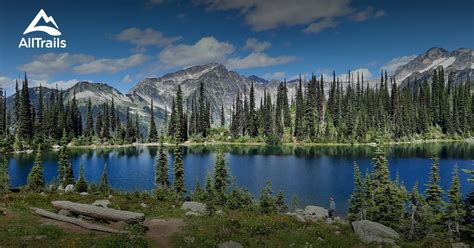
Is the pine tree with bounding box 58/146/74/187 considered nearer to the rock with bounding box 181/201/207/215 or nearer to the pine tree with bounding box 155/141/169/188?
the pine tree with bounding box 155/141/169/188

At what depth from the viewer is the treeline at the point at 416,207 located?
3650 cm

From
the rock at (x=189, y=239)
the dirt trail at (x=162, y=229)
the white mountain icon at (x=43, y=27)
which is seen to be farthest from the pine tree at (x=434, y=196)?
the white mountain icon at (x=43, y=27)

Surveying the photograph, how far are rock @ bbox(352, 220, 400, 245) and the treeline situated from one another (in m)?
6.45

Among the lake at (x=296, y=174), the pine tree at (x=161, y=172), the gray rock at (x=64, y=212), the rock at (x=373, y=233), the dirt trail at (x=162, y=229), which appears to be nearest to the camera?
the dirt trail at (x=162, y=229)

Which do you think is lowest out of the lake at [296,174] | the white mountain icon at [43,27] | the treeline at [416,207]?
the lake at [296,174]

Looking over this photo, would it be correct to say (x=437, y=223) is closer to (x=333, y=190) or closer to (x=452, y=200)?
(x=452, y=200)

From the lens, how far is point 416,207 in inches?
1570

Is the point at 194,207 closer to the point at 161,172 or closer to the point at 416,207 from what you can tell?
the point at 416,207

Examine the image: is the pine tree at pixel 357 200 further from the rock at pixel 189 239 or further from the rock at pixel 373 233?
the rock at pixel 189 239

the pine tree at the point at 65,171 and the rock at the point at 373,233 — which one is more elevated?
the pine tree at the point at 65,171

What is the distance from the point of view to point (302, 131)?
638ft

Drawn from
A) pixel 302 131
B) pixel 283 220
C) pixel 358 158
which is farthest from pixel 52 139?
pixel 283 220

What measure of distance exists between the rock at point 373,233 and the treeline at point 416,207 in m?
6.45

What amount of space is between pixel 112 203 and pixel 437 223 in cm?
3505
